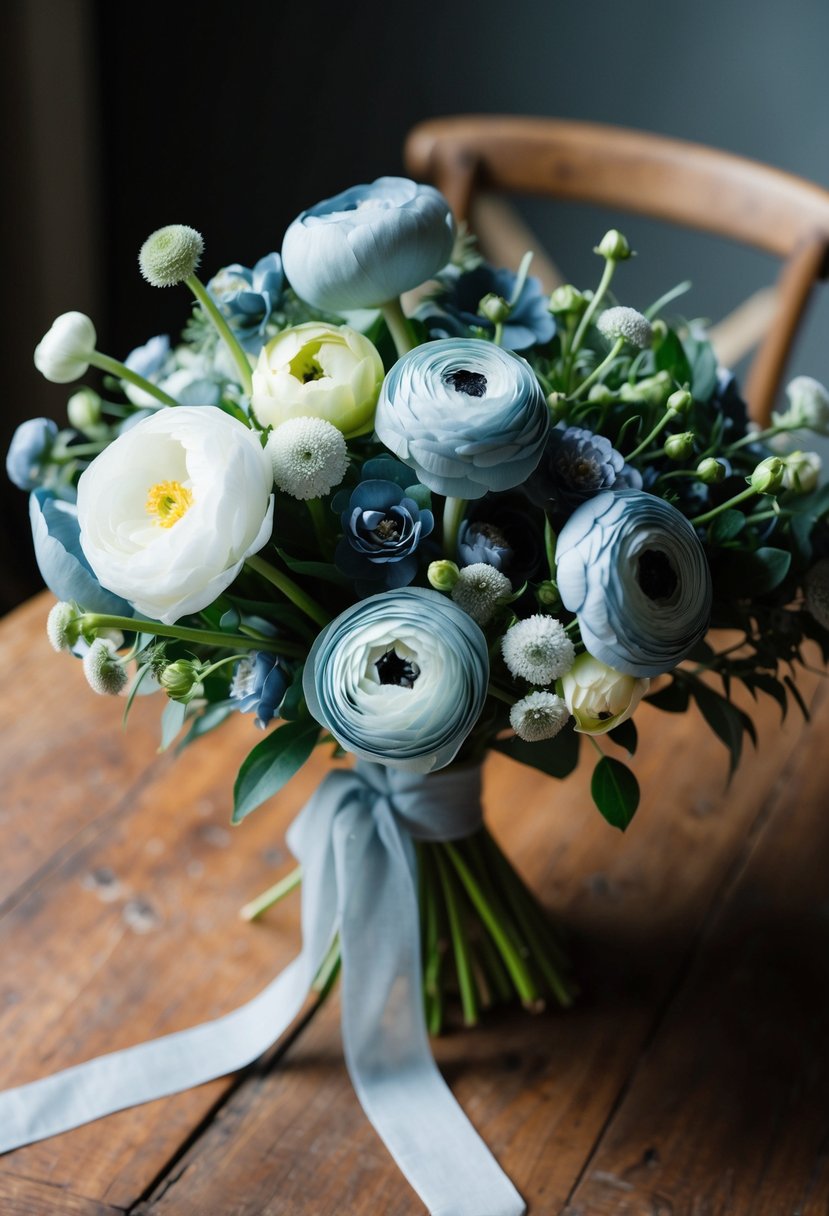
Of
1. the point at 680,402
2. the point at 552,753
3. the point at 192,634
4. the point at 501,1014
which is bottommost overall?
the point at 501,1014

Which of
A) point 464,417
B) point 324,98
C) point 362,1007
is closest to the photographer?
point 464,417

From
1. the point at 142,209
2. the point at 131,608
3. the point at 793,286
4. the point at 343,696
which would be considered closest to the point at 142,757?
the point at 131,608

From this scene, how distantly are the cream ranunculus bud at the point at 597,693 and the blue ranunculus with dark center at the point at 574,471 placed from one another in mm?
85

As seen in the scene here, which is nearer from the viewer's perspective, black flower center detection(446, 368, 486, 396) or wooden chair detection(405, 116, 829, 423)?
black flower center detection(446, 368, 486, 396)

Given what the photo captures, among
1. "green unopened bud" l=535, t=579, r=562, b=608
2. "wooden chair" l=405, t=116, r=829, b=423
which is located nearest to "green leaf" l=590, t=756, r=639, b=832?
"green unopened bud" l=535, t=579, r=562, b=608

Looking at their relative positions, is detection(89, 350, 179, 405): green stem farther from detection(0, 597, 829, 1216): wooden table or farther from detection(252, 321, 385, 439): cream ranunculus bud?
detection(0, 597, 829, 1216): wooden table

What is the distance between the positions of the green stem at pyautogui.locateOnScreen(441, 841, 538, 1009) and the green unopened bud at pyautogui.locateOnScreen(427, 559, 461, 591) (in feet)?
0.88

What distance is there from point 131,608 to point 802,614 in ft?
1.32

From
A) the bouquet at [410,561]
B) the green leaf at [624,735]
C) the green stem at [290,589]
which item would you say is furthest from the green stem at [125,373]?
the green leaf at [624,735]

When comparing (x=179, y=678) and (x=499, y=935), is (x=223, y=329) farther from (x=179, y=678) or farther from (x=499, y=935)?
(x=499, y=935)

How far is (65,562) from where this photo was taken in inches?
24.5

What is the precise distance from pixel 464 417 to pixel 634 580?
11 centimetres

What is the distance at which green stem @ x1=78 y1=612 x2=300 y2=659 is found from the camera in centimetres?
57

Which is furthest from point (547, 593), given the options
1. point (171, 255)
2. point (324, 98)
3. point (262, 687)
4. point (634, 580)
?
point (324, 98)
